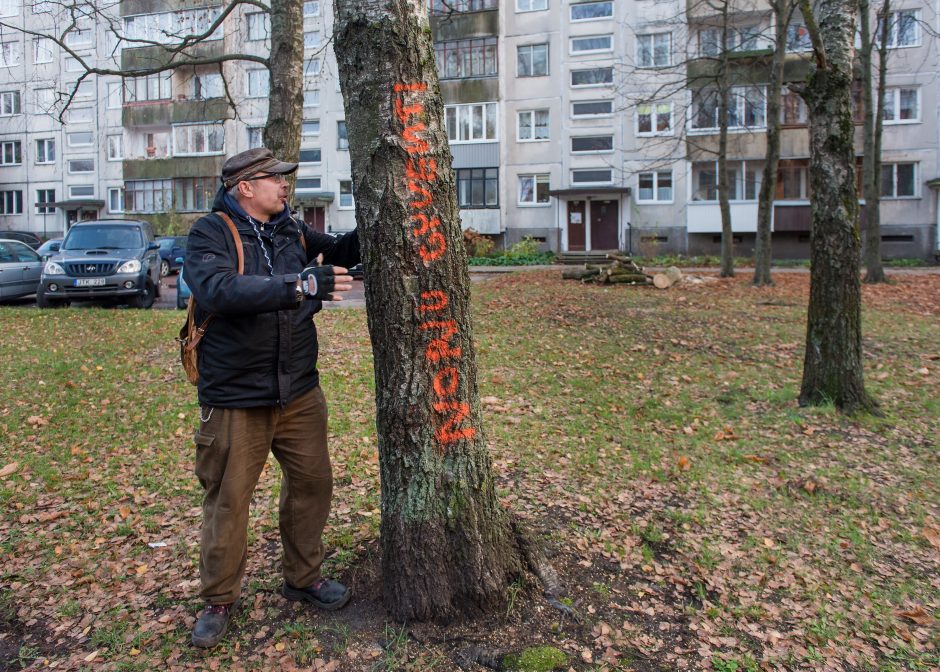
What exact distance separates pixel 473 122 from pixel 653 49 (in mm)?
9649

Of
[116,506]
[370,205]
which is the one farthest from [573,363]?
[370,205]

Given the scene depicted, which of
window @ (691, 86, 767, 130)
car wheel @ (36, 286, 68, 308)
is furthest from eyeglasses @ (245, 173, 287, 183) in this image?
window @ (691, 86, 767, 130)

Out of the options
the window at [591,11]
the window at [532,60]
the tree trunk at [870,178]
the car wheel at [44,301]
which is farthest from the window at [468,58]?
the car wheel at [44,301]

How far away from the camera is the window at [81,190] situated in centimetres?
4731

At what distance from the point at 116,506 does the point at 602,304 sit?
11284 millimetres

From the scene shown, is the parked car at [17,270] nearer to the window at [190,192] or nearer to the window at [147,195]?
the window at [190,192]

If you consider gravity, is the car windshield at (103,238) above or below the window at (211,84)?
below

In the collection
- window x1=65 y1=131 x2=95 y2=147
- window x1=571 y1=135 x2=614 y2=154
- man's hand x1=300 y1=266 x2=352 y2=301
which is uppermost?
window x1=65 y1=131 x2=95 y2=147

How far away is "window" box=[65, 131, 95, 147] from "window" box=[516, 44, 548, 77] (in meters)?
27.9

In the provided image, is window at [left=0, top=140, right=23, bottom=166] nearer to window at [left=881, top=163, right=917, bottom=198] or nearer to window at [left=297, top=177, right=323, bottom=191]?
window at [left=297, top=177, right=323, bottom=191]

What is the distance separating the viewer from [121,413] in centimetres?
702

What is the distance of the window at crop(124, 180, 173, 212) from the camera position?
4431 centimetres

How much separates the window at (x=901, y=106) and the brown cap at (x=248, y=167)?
1495 inches

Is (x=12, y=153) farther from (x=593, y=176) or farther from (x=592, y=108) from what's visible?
(x=593, y=176)
